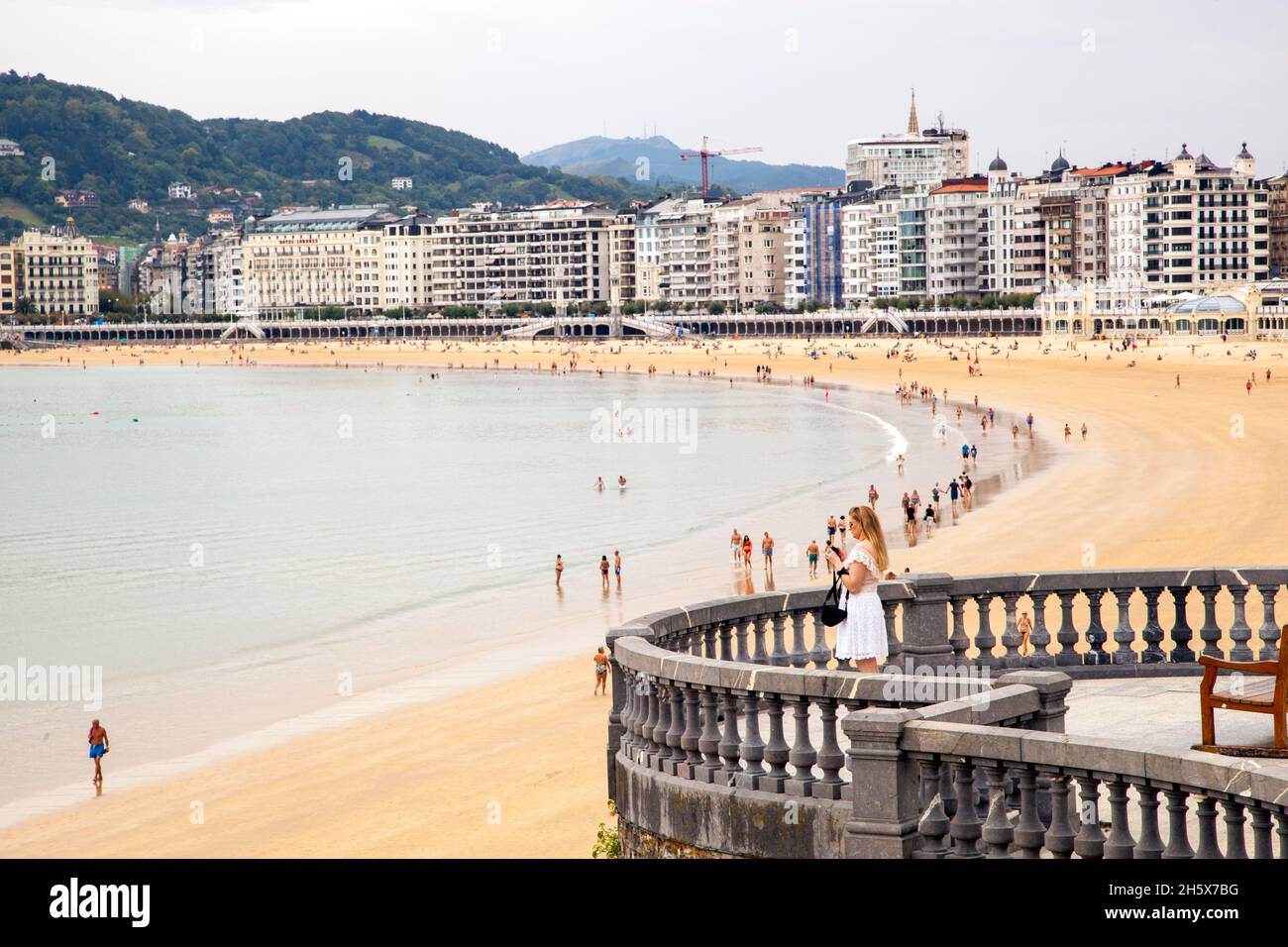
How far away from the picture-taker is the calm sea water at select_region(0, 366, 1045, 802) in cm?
2970

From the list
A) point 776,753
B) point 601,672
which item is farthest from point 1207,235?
point 776,753

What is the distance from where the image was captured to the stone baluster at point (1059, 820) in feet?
23.5

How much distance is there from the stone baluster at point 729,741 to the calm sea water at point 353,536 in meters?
16.1

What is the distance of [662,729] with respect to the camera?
905 centimetres

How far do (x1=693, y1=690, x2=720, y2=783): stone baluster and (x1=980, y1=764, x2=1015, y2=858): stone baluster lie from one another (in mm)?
1643

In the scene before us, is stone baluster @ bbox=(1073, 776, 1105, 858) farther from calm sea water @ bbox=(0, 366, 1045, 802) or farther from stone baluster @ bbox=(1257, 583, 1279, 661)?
calm sea water @ bbox=(0, 366, 1045, 802)

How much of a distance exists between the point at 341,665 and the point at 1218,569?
20478mm

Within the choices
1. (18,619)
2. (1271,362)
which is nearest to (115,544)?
(18,619)

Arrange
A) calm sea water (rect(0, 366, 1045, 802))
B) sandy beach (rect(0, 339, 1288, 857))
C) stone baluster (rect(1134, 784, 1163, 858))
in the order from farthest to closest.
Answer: calm sea water (rect(0, 366, 1045, 802)) < sandy beach (rect(0, 339, 1288, 857)) < stone baluster (rect(1134, 784, 1163, 858))

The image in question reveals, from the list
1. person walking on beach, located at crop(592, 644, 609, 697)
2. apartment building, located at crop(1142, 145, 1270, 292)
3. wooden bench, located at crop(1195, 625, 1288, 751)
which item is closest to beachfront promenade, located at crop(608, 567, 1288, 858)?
wooden bench, located at crop(1195, 625, 1288, 751)

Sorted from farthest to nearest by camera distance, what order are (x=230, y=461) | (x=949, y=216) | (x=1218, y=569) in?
(x=949, y=216)
(x=230, y=461)
(x=1218, y=569)

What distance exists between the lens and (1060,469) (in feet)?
187
